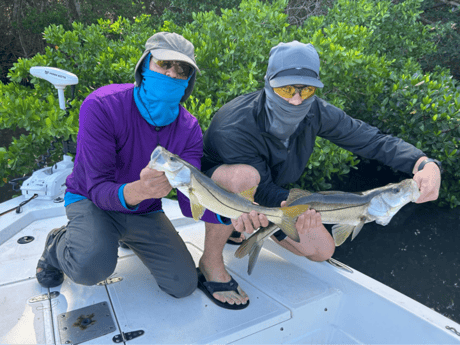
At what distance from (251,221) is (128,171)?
0.98 meters

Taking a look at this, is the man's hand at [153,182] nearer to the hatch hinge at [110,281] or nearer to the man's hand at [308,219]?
the man's hand at [308,219]

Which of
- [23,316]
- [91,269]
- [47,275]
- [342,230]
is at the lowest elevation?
[23,316]

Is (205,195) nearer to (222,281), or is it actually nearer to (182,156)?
(182,156)

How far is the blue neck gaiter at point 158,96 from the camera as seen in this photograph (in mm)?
2359

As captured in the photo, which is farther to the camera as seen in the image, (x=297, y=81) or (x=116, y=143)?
(x=116, y=143)

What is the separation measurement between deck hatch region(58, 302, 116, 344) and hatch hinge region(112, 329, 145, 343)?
7 cm

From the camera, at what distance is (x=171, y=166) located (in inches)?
74.2

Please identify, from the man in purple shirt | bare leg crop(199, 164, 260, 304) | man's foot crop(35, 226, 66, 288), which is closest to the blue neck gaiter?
the man in purple shirt

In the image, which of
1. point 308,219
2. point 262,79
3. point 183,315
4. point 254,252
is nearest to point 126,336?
point 183,315

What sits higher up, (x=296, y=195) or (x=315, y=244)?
(x=296, y=195)

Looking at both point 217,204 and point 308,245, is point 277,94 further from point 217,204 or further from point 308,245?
point 308,245

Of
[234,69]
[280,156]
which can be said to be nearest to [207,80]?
[234,69]

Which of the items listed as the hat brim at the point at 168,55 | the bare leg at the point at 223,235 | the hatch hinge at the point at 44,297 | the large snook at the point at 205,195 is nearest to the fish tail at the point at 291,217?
the large snook at the point at 205,195

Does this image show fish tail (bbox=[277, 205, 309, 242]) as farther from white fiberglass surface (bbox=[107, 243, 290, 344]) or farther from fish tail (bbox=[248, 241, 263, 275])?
white fiberglass surface (bbox=[107, 243, 290, 344])
